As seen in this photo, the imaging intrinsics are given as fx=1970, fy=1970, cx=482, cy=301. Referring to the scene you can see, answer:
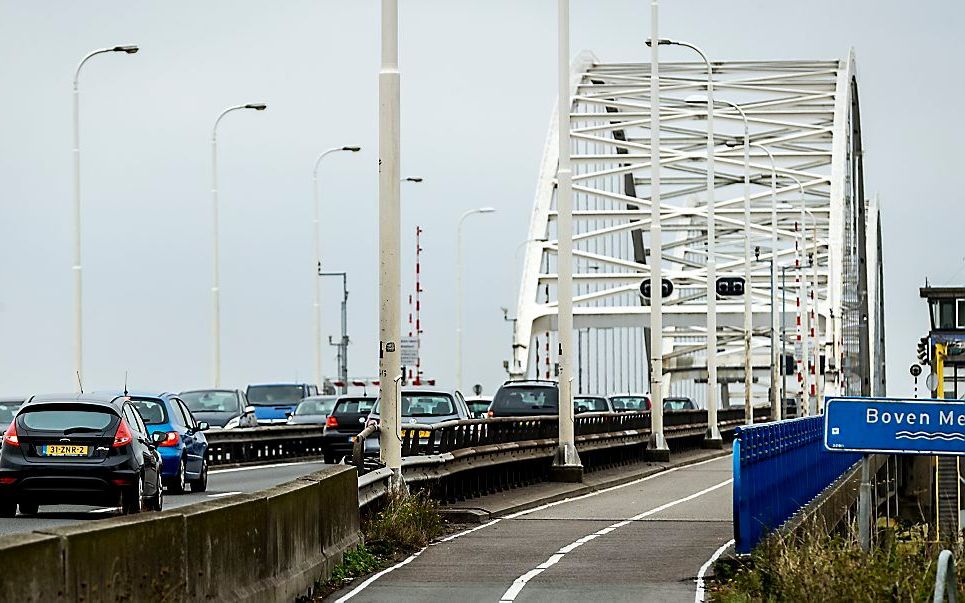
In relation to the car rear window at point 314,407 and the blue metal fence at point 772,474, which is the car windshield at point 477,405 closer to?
the car rear window at point 314,407

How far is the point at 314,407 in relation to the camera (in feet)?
159

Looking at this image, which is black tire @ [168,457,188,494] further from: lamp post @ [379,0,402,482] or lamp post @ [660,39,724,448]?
lamp post @ [660,39,724,448]

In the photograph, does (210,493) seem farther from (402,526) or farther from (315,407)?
(315,407)

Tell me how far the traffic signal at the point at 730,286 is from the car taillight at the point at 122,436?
159 feet

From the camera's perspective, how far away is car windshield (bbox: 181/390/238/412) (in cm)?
4703

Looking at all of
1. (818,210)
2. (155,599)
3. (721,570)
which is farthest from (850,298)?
(155,599)

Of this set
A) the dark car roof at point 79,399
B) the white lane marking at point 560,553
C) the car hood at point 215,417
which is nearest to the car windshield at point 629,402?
the car hood at point 215,417

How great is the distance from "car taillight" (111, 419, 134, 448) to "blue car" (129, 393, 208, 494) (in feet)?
14.6

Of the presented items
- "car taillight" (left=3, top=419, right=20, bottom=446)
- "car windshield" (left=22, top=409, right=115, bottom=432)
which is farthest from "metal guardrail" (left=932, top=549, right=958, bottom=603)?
"car taillight" (left=3, top=419, right=20, bottom=446)

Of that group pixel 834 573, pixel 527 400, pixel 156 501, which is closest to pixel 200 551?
pixel 834 573

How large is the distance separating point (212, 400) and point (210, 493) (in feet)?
59.3

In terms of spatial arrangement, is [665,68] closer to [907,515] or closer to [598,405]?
[907,515]

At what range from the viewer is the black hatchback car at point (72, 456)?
22.2 meters

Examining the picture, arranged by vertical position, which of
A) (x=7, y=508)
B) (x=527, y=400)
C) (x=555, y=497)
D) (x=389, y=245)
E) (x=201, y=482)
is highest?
(x=389, y=245)
